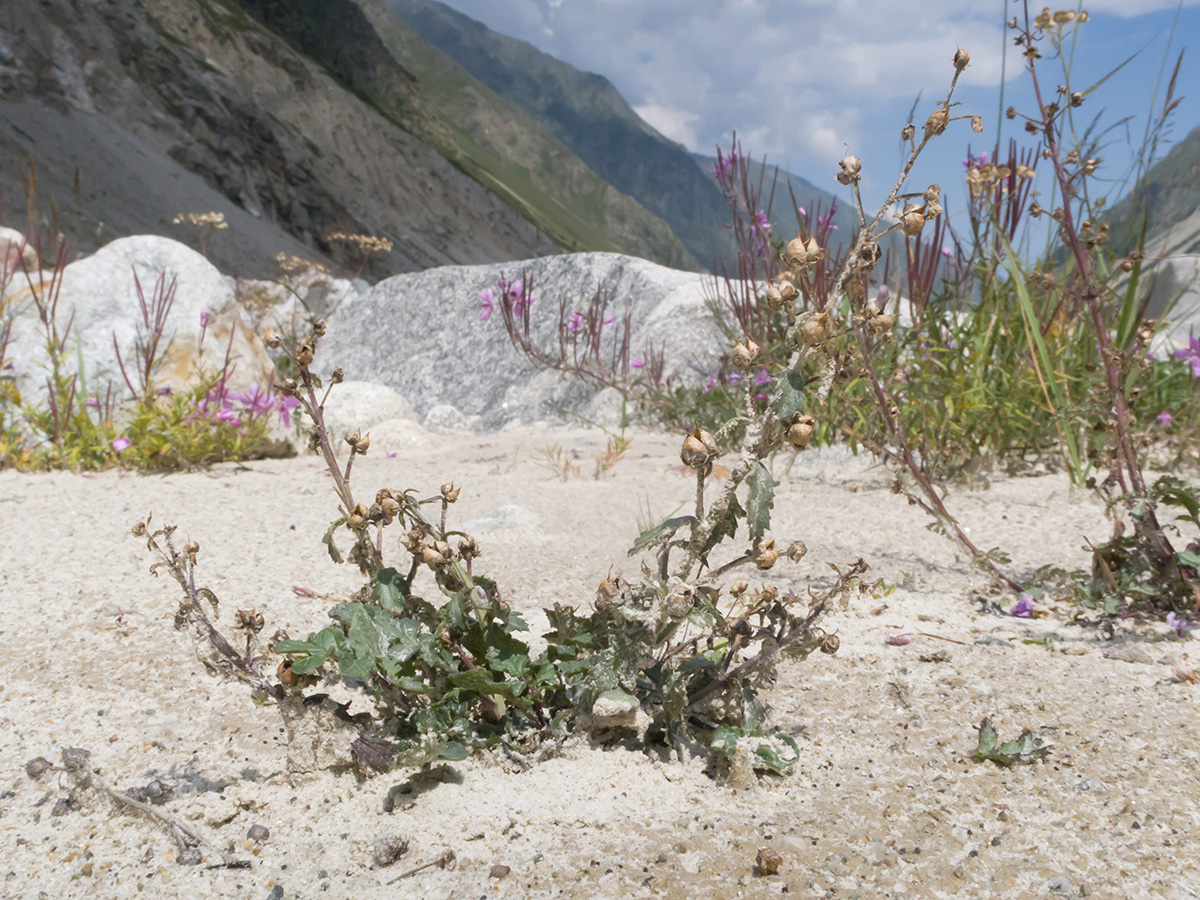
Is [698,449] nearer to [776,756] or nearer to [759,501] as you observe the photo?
[759,501]

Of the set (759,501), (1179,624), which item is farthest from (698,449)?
(1179,624)

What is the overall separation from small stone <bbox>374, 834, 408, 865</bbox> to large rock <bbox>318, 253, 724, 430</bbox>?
4566 mm

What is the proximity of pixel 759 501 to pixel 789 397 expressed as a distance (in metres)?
0.13

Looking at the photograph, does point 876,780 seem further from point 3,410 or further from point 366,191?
point 366,191

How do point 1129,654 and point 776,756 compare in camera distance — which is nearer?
point 776,756

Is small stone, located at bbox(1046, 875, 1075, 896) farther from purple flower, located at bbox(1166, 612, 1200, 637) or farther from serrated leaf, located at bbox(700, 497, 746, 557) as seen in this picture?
purple flower, located at bbox(1166, 612, 1200, 637)

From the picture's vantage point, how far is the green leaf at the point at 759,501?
3.05ft

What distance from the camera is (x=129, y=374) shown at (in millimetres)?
4801

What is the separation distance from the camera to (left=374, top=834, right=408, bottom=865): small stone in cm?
103

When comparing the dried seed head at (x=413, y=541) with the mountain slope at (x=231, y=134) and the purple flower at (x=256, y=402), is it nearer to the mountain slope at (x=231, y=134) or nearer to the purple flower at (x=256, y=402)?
the purple flower at (x=256, y=402)

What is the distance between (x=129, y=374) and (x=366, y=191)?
130 feet

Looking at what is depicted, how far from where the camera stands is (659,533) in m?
1.08

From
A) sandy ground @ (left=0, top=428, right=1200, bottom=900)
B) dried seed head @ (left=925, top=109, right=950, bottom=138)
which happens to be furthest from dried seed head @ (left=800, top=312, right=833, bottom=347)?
sandy ground @ (left=0, top=428, right=1200, bottom=900)

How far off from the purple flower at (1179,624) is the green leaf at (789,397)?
1.25 m
